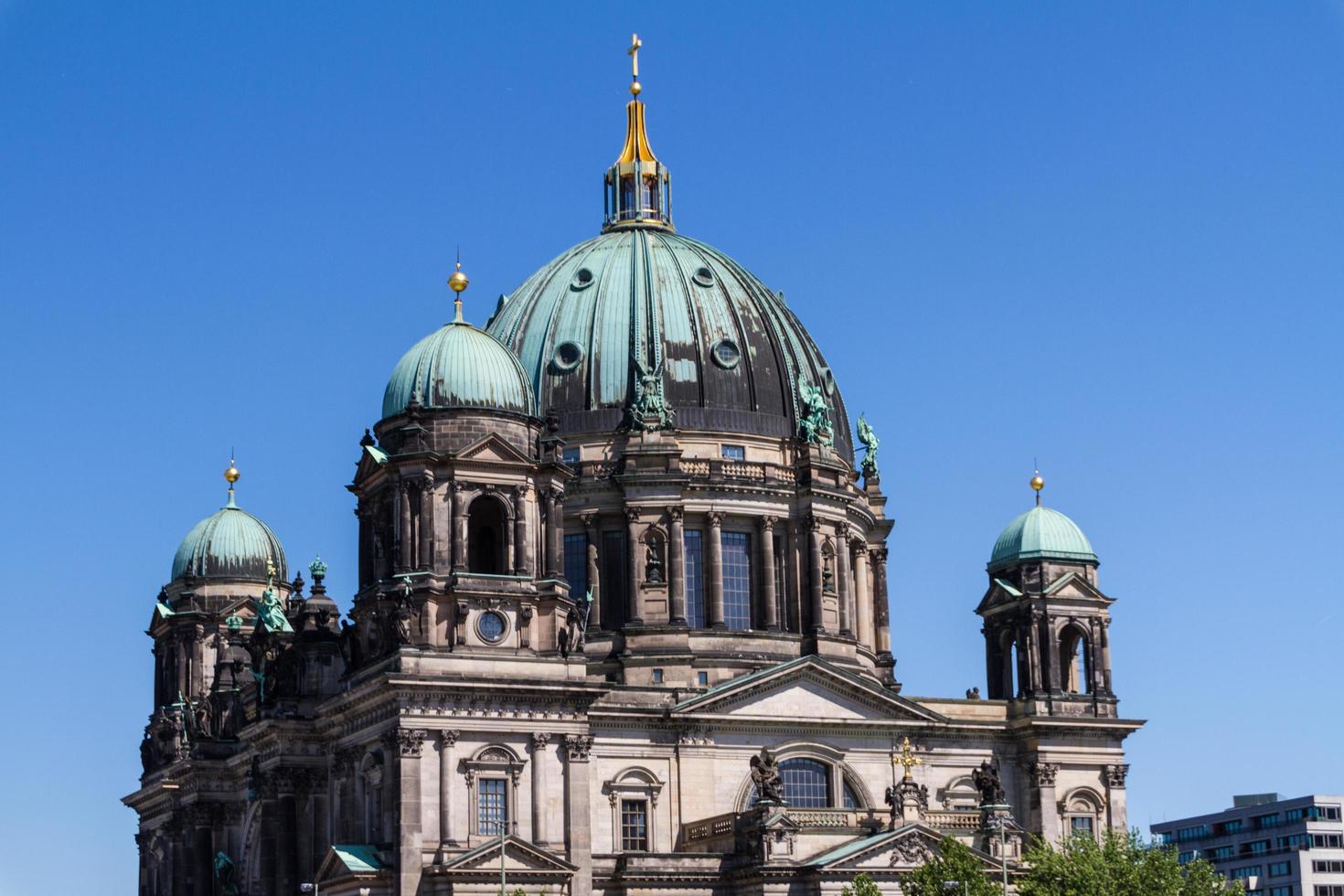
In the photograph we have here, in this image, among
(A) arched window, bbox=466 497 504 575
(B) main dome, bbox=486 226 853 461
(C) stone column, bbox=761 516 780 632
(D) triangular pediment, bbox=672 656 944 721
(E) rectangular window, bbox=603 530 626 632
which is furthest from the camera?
(B) main dome, bbox=486 226 853 461

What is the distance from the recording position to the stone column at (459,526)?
9312 cm

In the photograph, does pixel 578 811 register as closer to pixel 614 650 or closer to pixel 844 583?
pixel 614 650

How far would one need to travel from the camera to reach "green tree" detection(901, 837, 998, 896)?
8512 centimetres

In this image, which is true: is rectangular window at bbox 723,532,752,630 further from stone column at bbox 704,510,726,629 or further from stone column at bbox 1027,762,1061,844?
stone column at bbox 1027,762,1061,844

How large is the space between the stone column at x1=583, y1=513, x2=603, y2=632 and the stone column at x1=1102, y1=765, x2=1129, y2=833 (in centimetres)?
2398

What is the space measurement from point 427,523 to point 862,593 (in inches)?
1107

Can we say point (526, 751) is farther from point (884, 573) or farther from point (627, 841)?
point (884, 573)

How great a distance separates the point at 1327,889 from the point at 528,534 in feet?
317

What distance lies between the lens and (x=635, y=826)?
99.5 meters

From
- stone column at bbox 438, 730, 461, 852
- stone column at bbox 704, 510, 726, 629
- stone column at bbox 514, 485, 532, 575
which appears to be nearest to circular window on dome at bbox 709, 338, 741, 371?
stone column at bbox 704, 510, 726, 629

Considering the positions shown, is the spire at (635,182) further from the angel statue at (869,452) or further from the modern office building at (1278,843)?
the modern office building at (1278,843)

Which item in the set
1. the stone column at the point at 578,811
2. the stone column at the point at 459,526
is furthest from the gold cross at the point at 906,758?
the stone column at the point at 459,526

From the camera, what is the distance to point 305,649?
335 feet

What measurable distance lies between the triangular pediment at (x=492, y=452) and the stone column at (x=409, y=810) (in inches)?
430
